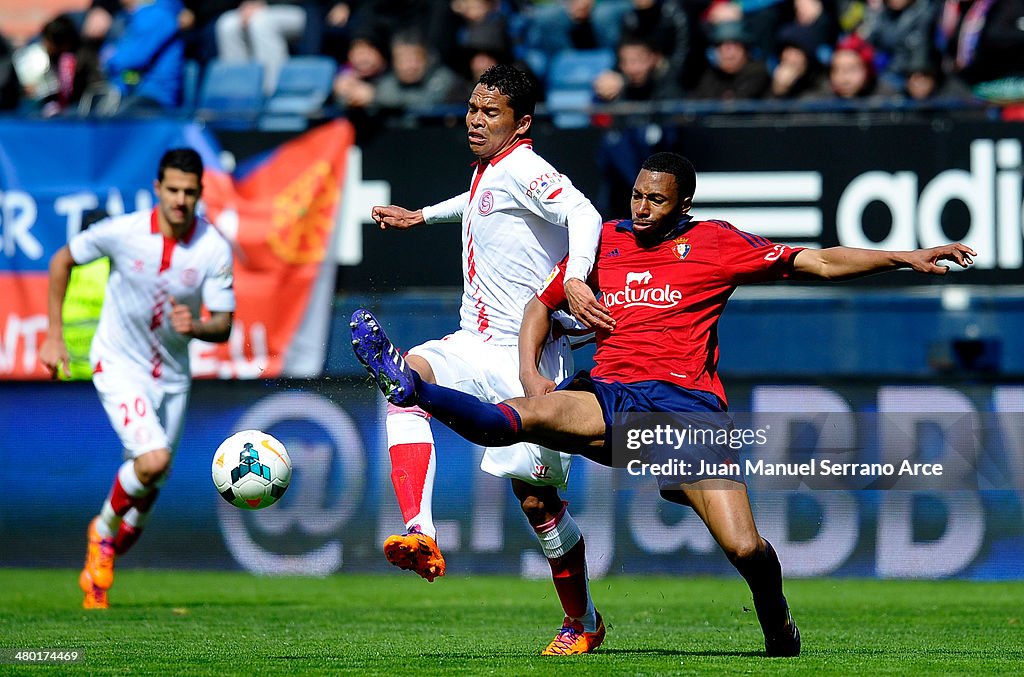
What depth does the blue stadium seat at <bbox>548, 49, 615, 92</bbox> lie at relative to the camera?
45.8 ft

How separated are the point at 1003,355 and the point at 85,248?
6770 millimetres

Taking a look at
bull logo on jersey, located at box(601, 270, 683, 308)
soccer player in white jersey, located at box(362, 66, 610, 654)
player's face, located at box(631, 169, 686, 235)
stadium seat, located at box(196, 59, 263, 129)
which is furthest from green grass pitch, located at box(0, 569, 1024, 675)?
stadium seat, located at box(196, 59, 263, 129)

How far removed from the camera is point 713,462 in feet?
22.5

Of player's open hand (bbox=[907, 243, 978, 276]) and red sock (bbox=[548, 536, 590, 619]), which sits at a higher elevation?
player's open hand (bbox=[907, 243, 978, 276])

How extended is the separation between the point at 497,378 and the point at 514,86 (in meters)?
1.42

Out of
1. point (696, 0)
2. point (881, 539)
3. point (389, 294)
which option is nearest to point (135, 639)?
point (389, 294)

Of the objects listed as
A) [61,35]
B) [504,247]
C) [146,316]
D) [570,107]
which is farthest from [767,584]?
[61,35]

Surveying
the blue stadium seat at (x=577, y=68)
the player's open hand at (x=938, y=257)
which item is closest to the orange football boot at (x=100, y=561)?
the player's open hand at (x=938, y=257)

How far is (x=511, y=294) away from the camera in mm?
7598

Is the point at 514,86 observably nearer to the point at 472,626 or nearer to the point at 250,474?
the point at 250,474

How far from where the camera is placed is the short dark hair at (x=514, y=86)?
295 inches

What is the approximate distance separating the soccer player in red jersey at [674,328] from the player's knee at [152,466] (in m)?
3.47

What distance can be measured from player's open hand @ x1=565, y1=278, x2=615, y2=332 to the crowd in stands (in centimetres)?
617

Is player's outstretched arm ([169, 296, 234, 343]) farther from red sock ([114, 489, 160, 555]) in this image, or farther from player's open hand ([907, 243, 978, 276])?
player's open hand ([907, 243, 978, 276])
